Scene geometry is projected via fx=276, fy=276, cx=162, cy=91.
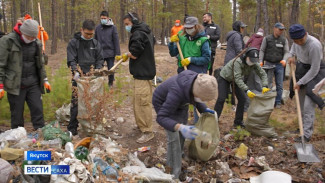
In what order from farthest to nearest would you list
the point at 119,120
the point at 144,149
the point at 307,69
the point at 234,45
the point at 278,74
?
the point at 278,74 < the point at 234,45 < the point at 119,120 < the point at 307,69 < the point at 144,149

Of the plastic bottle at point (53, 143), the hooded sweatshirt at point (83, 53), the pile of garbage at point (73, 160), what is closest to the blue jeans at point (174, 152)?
the pile of garbage at point (73, 160)

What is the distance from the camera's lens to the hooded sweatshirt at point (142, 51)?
171 inches

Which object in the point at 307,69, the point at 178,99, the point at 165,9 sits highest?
the point at 165,9

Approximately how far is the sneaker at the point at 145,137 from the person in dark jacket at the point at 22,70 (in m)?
1.60

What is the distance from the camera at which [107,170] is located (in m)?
3.18

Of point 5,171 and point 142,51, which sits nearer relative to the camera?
point 5,171

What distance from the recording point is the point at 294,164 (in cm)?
412

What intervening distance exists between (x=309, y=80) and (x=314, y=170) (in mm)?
1441

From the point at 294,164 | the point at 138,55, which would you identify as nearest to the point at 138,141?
the point at 138,55

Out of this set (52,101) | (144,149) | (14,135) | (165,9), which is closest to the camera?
(14,135)

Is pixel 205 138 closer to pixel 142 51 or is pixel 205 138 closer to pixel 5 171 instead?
pixel 142 51

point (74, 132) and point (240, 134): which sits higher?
point (74, 132)

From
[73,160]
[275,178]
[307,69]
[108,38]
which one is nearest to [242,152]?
[275,178]

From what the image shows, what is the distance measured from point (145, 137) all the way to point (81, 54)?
1743 millimetres
